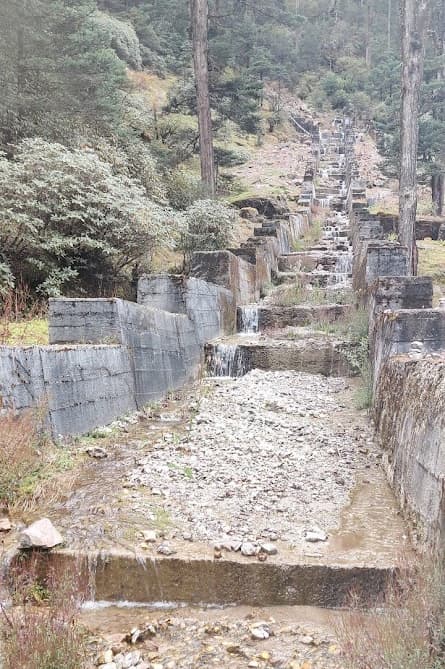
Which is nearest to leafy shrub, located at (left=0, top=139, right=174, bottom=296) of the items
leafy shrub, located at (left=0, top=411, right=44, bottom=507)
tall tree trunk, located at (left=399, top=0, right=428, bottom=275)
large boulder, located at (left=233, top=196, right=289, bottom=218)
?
leafy shrub, located at (left=0, top=411, right=44, bottom=507)

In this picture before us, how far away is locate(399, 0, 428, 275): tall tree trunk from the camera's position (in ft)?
38.8

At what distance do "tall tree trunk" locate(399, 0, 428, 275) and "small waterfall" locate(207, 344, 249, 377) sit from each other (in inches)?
198

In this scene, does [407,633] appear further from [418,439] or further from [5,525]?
[5,525]

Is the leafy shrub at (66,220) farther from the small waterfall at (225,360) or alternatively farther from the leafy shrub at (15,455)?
the leafy shrub at (15,455)

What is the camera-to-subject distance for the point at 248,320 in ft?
36.6

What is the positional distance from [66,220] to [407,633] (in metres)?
8.24

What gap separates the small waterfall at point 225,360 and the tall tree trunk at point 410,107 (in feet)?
16.5

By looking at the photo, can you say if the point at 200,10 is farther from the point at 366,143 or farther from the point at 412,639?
the point at 366,143

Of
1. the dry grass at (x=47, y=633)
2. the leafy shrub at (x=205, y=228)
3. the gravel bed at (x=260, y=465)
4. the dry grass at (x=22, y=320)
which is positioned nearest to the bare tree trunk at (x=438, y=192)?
the leafy shrub at (x=205, y=228)

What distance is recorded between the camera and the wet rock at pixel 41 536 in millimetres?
3436

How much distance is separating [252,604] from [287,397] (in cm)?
408

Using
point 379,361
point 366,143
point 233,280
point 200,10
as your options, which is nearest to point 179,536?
point 379,361

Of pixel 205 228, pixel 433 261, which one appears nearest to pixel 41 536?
pixel 205 228

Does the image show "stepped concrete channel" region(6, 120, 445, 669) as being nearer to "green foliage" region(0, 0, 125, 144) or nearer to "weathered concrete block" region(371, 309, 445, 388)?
"weathered concrete block" region(371, 309, 445, 388)
